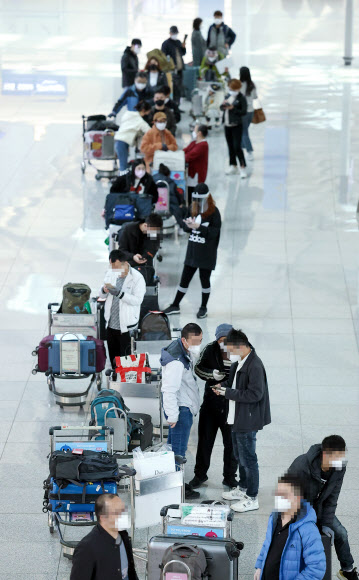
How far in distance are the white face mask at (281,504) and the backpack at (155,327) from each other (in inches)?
161

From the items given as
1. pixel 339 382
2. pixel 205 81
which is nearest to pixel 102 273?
pixel 339 382

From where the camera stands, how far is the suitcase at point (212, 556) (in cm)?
652

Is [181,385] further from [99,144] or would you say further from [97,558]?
[99,144]

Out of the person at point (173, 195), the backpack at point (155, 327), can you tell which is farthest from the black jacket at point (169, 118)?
the backpack at point (155, 327)

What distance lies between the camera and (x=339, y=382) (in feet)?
35.1

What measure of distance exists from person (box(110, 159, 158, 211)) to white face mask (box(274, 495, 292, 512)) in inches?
303

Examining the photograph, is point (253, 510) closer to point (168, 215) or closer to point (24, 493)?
point (24, 493)

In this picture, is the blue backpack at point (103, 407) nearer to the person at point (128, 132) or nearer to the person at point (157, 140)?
the person at point (157, 140)

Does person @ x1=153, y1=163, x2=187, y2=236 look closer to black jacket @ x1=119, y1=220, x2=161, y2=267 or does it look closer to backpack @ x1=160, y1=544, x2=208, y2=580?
black jacket @ x1=119, y1=220, x2=161, y2=267

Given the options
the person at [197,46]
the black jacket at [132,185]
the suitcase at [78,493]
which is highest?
the person at [197,46]

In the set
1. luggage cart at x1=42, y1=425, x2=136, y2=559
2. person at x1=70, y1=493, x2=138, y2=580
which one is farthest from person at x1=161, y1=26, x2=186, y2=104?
person at x1=70, y1=493, x2=138, y2=580

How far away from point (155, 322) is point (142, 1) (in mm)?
31136

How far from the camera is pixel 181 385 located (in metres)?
8.53

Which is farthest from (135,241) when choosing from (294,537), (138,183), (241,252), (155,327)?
(294,537)
